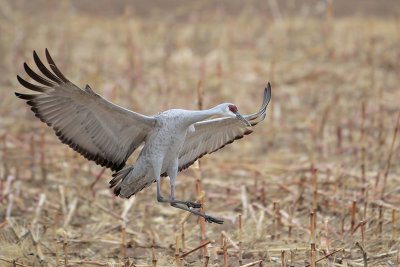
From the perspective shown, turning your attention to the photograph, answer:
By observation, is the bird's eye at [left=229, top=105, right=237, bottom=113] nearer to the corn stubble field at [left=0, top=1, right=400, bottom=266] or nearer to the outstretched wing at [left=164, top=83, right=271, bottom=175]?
the outstretched wing at [left=164, top=83, right=271, bottom=175]

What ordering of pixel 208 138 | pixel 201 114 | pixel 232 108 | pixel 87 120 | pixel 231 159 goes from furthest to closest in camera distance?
1. pixel 231 159
2. pixel 208 138
3. pixel 87 120
4. pixel 232 108
5. pixel 201 114

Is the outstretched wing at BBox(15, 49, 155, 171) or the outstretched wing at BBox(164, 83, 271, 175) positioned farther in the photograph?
the outstretched wing at BBox(164, 83, 271, 175)

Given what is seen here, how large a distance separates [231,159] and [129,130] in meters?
2.71

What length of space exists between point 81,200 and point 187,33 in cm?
639

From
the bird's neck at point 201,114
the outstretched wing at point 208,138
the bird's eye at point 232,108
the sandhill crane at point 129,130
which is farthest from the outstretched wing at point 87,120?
the bird's eye at point 232,108

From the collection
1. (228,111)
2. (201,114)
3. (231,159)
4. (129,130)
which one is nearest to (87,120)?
Result: (129,130)

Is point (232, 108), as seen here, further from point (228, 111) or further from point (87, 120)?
point (87, 120)

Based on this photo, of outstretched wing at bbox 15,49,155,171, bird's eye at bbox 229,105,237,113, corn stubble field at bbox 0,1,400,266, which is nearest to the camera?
outstretched wing at bbox 15,49,155,171

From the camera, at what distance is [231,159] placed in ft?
23.8

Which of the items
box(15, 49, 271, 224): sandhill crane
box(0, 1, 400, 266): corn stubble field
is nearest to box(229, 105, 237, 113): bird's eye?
box(15, 49, 271, 224): sandhill crane

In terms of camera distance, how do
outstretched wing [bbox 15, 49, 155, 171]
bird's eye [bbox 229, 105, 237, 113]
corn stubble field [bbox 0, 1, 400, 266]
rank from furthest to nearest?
1. corn stubble field [bbox 0, 1, 400, 266]
2. bird's eye [bbox 229, 105, 237, 113]
3. outstretched wing [bbox 15, 49, 155, 171]

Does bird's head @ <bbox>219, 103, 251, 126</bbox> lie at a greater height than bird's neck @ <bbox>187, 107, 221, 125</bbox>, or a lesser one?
greater

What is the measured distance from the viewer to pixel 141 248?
206 inches

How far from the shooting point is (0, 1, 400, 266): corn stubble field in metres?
4.94
